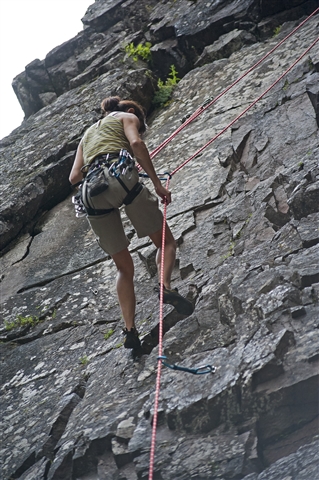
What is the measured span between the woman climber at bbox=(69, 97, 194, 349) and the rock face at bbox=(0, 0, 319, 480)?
424mm

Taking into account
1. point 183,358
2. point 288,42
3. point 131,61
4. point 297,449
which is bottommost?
point 297,449

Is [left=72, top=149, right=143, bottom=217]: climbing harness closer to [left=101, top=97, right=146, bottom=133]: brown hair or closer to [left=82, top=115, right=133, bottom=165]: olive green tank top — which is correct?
[left=82, top=115, right=133, bottom=165]: olive green tank top

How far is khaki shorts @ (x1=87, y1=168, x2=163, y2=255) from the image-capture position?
4.77 m

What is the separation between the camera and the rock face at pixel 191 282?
12.1ft

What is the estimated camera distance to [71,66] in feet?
43.3

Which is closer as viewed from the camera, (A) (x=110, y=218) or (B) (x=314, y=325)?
(B) (x=314, y=325)

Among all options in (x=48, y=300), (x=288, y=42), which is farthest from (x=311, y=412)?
(x=288, y=42)

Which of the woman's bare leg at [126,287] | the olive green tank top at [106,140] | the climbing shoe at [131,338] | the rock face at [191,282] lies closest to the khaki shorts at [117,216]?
the woman's bare leg at [126,287]

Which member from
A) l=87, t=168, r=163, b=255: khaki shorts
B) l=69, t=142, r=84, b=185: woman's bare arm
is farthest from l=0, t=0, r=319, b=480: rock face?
l=69, t=142, r=84, b=185: woman's bare arm

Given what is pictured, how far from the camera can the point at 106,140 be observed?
5.02m

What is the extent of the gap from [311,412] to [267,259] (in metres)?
1.76

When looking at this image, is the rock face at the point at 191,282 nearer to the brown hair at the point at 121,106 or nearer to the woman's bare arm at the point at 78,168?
the woman's bare arm at the point at 78,168

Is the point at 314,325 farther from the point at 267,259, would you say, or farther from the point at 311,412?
the point at 267,259

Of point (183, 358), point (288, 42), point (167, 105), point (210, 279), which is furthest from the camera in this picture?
point (167, 105)
